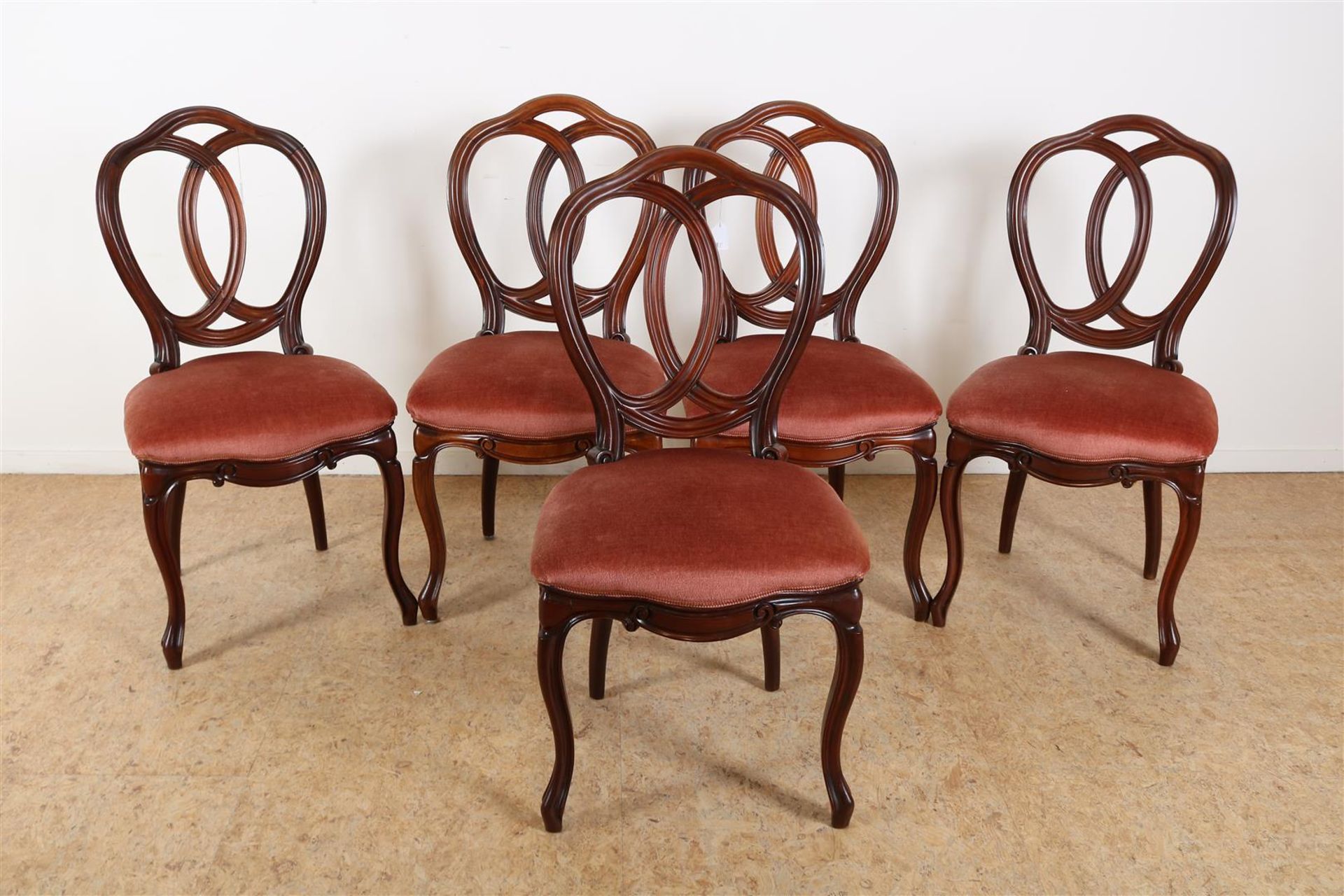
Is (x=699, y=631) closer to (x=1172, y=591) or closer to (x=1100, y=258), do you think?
(x=1172, y=591)

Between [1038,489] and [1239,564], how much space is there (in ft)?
2.05

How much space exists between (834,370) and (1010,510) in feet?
2.58

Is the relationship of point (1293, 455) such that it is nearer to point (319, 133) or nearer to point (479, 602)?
point (479, 602)

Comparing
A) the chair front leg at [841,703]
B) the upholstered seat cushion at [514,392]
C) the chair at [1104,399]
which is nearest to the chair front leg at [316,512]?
the upholstered seat cushion at [514,392]

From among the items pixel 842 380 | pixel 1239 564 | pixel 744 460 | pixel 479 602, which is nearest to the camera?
pixel 744 460

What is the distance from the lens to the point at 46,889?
1633 millimetres

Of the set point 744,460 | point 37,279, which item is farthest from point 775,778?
point 37,279

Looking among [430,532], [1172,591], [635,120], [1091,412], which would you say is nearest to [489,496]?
[430,532]

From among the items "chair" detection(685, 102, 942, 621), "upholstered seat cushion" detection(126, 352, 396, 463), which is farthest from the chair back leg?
"chair" detection(685, 102, 942, 621)

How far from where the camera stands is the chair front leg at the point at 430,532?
2.29 meters

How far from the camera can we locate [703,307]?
1913 millimetres

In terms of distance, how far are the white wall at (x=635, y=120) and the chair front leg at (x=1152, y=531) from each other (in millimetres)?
760

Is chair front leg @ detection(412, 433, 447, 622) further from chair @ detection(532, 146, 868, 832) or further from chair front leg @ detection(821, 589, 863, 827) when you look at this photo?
chair front leg @ detection(821, 589, 863, 827)

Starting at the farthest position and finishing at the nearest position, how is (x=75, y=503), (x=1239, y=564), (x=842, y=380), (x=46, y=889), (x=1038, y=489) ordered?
(x=1038, y=489) < (x=75, y=503) < (x=1239, y=564) < (x=842, y=380) < (x=46, y=889)
